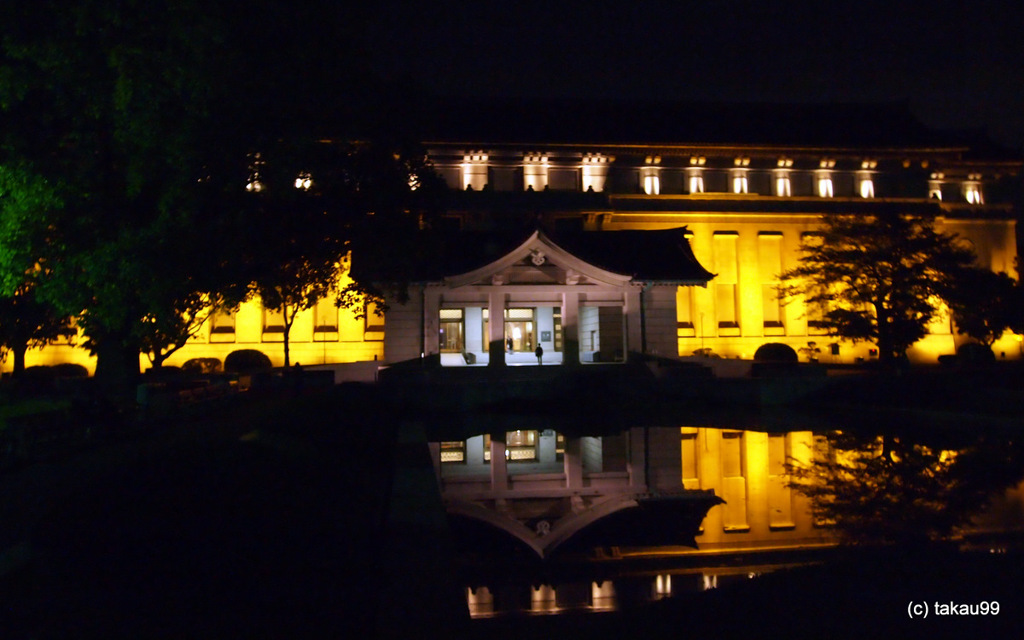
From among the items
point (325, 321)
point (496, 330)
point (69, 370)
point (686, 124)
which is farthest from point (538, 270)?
point (69, 370)

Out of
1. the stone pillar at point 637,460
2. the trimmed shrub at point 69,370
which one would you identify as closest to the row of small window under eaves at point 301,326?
the trimmed shrub at point 69,370

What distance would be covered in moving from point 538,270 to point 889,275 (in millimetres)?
18890

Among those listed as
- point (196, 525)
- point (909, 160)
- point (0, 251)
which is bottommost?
point (196, 525)

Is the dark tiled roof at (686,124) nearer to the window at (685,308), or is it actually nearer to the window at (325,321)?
the window at (685,308)

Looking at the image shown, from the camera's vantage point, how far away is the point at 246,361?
37.6 m

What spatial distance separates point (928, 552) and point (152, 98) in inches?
553

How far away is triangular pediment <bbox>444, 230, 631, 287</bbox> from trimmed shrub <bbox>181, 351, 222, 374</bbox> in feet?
54.1

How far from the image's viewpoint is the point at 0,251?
12.8m

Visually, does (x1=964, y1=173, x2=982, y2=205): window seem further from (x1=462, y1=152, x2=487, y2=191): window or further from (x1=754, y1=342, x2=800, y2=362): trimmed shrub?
(x1=462, y1=152, x2=487, y2=191): window

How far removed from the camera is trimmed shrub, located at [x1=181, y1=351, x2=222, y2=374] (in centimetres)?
3622

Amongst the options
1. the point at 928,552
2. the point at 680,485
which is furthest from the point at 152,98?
the point at 928,552

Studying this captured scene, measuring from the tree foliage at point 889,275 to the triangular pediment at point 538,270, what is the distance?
13.9 m

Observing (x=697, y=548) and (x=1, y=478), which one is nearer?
(x=697, y=548)

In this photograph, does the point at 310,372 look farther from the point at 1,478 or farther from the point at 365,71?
the point at 1,478
